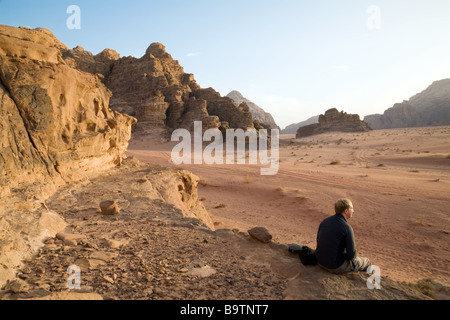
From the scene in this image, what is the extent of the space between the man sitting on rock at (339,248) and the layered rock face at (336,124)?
57.0 metres

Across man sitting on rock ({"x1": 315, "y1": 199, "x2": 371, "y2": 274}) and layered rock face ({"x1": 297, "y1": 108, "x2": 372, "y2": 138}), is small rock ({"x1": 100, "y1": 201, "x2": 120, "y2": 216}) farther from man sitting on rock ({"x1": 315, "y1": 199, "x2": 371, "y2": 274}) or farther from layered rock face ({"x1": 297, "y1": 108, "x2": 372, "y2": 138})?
layered rock face ({"x1": 297, "y1": 108, "x2": 372, "y2": 138})

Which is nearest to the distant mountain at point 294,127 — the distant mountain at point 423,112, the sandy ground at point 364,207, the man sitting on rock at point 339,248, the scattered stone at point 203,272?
the distant mountain at point 423,112

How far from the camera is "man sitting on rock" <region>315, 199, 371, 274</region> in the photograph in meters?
3.33

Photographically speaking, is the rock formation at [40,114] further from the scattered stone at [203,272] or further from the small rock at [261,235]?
the small rock at [261,235]

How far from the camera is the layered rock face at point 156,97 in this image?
115ft

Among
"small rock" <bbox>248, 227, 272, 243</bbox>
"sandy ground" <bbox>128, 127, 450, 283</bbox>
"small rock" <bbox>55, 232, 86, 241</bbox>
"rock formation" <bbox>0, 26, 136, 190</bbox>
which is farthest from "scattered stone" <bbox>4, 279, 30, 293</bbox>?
"sandy ground" <bbox>128, 127, 450, 283</bbox>

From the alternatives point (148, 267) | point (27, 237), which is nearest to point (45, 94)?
point (27, 237)

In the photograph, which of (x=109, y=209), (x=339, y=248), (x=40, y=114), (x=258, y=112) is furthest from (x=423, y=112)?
(x=40, y=114)

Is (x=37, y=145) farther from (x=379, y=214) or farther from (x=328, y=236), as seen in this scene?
(x=379, y=214)

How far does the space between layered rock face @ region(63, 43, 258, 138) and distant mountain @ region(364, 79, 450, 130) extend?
250 ft

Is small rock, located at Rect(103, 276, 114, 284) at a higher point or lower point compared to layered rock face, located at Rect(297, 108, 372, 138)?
lower

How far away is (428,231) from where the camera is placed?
7770mm

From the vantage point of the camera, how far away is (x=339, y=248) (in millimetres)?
3342

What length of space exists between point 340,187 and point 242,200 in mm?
4905
